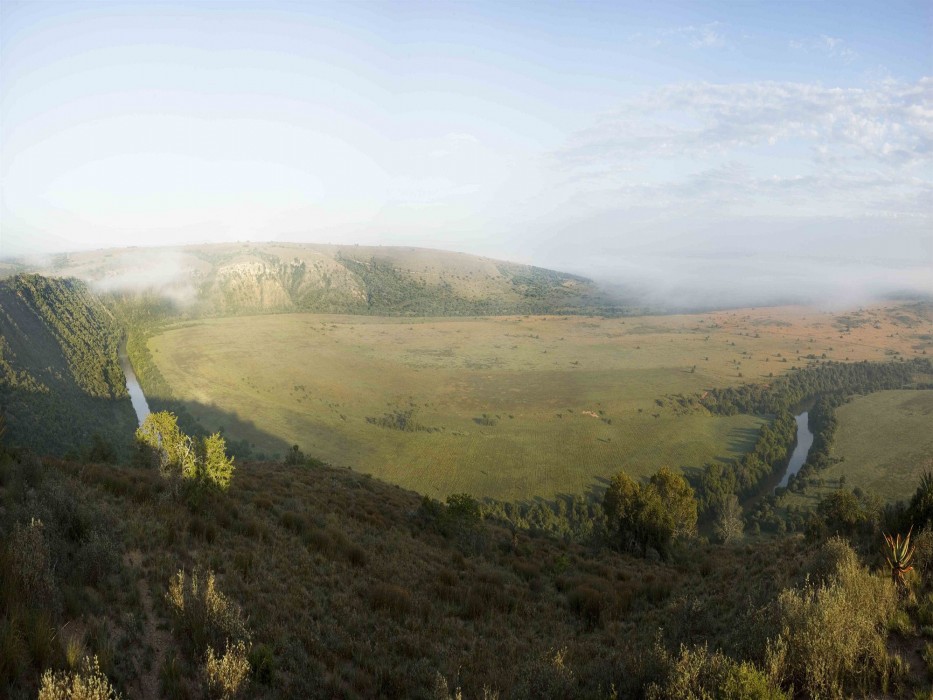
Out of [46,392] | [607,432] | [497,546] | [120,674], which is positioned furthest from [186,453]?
[607,432]

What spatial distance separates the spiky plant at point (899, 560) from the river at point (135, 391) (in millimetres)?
96771

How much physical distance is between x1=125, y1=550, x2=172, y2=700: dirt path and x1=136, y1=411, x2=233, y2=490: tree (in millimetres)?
6867

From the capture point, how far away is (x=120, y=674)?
5766mm

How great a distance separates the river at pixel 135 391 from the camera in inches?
3583

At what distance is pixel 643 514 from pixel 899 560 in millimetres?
21902

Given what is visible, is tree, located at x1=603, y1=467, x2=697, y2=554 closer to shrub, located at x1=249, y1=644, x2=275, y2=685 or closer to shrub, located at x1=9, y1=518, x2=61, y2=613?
shrub, located at x1=249, y1=644, x2=275, y2=685

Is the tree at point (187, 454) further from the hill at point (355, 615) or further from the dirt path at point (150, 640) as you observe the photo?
the dirt path at point (150, 640)

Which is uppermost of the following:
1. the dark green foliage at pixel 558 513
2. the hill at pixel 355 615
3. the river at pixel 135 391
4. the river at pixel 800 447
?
the hill at pixel 355 615

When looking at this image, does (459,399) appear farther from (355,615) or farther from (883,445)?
(355,615)

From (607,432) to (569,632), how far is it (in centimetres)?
9875

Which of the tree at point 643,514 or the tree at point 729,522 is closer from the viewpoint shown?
the tree at point 643,514

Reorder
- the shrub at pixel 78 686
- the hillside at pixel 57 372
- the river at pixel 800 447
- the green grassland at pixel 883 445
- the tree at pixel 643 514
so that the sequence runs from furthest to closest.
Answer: the river at pixel 800 447
the green grassland at pixel 883 445
the hillside at pixel 57 372
the tree at pixel 643 514
the shrub at pixel 78 686

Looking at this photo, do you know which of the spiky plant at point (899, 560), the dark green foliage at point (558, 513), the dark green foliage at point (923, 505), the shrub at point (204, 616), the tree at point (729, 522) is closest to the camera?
the shrub at point (204, 616)

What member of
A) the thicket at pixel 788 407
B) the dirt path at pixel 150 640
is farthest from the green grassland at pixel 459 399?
the dirt path at pixel 150 640
